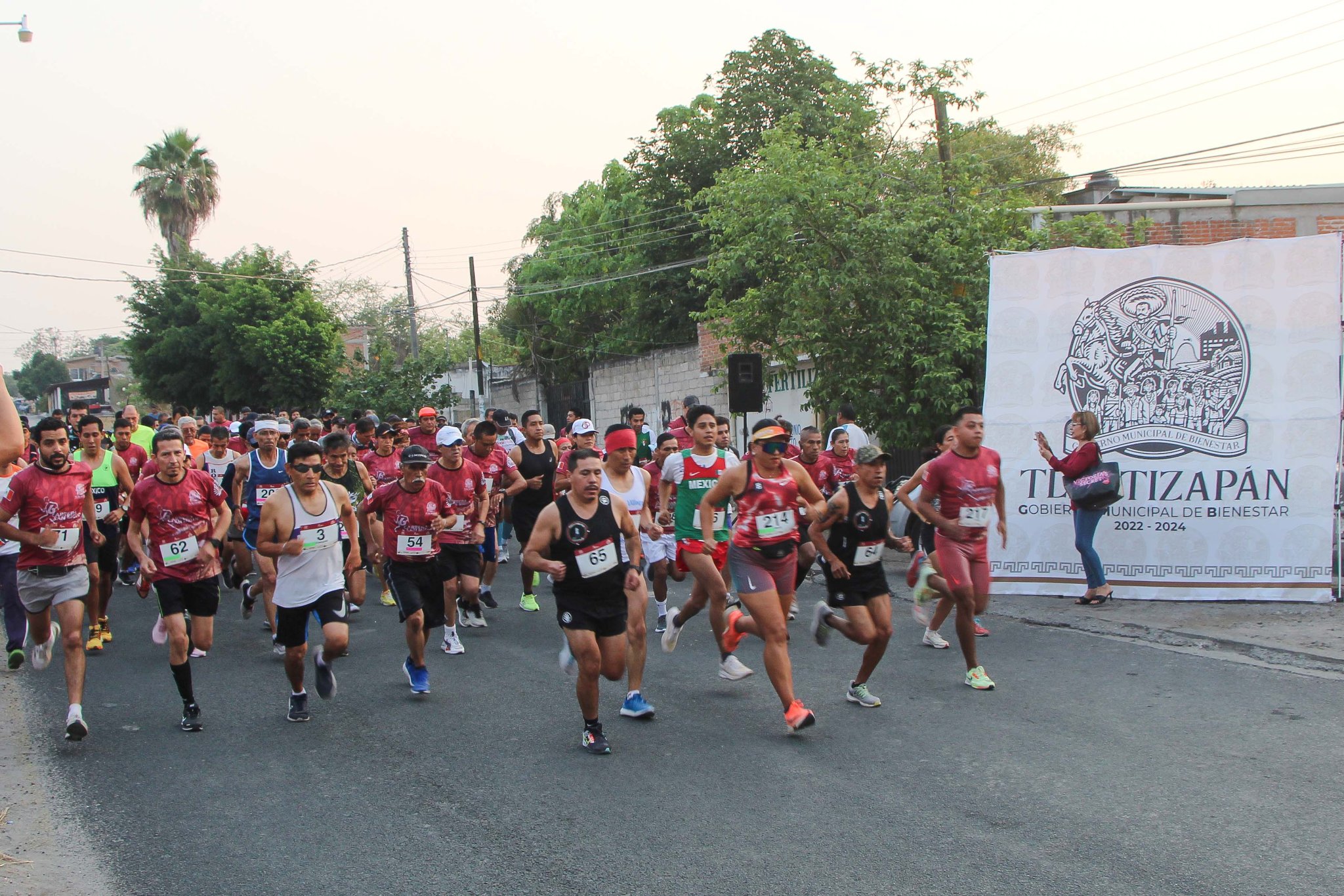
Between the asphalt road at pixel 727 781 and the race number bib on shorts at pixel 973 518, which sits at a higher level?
the race number bib on shorts at pixel 973 518

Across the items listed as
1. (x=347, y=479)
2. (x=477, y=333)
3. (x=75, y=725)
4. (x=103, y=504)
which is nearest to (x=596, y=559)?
(x=75, y=725)

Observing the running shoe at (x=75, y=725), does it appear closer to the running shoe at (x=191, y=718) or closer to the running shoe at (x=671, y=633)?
the running shoe at (x=191, y=718)

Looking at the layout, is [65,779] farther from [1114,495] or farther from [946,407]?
[946,407]

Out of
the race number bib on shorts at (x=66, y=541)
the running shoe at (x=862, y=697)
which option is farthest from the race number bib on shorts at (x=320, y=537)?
the running shoe at (x=862, y=697)

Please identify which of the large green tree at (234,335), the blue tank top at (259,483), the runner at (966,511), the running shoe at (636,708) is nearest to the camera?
the running shoe at (636,708)

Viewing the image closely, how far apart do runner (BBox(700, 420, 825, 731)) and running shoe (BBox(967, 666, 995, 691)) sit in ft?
4.61

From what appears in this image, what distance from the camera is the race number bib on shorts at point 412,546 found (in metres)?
8.00

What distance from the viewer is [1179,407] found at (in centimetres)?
1082

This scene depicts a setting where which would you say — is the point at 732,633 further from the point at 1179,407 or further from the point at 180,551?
the point at 1179,407

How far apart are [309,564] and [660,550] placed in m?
3.52

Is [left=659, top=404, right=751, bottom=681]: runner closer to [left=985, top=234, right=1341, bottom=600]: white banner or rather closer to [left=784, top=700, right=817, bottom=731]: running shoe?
[left=784, top=700, right=817, bottom=731]: running shoe

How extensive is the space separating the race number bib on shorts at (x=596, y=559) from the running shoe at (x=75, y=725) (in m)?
3.18

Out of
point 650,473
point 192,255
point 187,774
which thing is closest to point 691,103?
point 192,255

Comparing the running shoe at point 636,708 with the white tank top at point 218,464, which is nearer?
the running shoe at point 636,708
